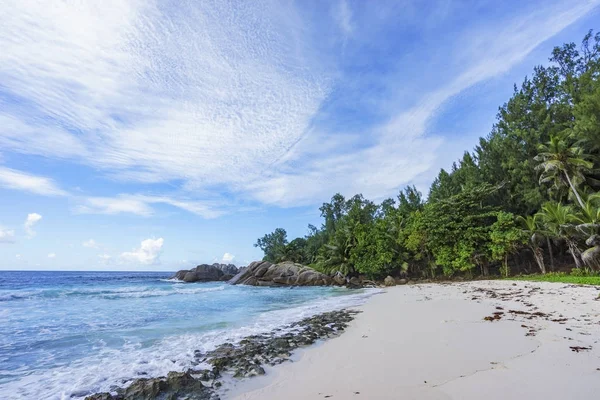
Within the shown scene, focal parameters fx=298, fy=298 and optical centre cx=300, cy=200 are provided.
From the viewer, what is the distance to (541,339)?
5707 mm

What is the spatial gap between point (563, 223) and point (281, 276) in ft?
97.3

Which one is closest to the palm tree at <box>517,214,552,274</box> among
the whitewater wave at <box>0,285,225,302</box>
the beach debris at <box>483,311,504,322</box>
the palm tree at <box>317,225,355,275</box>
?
the palm tree at <box>317,225,355,275</box>

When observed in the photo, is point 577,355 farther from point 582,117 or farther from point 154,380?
point 582,117

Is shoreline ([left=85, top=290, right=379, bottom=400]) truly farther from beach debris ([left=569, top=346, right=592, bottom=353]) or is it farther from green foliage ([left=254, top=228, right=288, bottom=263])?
green foliage ([left=254, top=228, right=288, bottom=263])

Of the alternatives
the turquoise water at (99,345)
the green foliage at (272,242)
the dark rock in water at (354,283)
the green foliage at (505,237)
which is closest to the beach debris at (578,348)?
the turquoise water at (99,345)

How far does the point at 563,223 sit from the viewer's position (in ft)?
62.0

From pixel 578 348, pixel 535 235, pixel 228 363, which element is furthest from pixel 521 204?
pixel 228 363

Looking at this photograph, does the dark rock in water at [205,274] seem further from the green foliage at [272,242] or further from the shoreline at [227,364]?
the shoreline at [227,364]

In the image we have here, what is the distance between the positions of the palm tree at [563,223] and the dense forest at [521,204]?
55 mm

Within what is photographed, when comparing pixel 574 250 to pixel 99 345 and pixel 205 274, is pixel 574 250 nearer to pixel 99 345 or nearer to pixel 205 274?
pixel 99 345

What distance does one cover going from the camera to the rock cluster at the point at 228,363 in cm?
480

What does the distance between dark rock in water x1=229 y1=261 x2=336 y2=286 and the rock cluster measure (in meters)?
27.4

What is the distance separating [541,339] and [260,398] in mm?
5373

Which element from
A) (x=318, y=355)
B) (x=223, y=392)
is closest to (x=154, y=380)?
(x=223, y=392)
